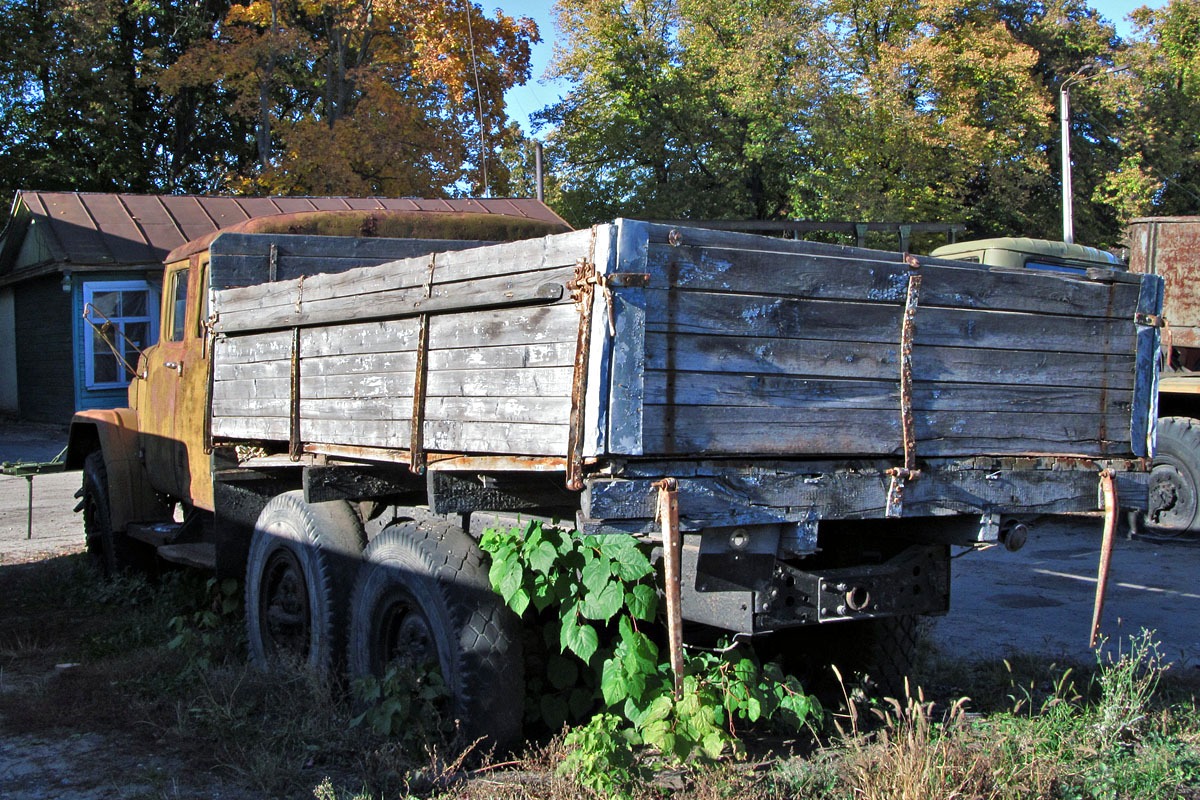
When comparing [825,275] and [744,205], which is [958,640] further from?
[744,205]

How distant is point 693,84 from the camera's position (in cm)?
2622

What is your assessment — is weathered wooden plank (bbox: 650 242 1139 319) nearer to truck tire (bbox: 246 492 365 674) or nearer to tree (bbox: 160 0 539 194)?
truck tire (bbox: 246 492 365 674)

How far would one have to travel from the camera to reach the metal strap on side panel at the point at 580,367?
281 centimetres

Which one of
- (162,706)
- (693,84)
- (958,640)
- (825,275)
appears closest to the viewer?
(825,275)

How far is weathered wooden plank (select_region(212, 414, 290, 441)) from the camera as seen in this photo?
4480 mm

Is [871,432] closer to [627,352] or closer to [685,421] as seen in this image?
[685,421]

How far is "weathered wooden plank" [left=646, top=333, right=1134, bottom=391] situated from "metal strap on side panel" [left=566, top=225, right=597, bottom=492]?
0.60ft

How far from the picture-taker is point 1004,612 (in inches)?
253

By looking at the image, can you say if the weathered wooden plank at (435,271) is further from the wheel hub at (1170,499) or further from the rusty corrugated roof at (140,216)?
the rusty corrugated roof at (140,216)

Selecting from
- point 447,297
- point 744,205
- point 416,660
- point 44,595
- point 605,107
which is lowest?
point 44,595

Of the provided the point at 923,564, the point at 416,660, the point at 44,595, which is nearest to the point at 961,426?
the point at 923,564

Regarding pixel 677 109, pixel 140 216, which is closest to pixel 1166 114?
pixel 677 109

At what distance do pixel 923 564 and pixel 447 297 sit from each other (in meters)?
1.91

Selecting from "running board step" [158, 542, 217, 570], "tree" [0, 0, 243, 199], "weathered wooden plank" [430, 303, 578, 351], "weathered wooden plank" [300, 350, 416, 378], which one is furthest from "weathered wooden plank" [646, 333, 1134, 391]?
"tree" [0, 0, 243, 199]
